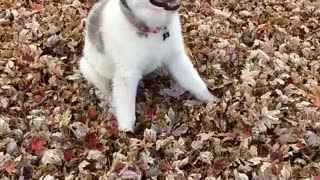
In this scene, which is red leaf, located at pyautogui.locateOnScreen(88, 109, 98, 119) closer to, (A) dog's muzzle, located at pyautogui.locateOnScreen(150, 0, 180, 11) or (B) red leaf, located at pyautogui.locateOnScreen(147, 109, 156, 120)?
(B) red leaf, located at pyautogui.locateOnScreen(147, 109, 156, 120)

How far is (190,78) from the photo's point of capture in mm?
4672

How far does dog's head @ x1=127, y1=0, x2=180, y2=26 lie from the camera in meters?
3.96

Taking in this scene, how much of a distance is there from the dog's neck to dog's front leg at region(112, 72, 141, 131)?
0.36 meters

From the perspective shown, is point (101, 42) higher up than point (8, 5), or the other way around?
point (101, 42)

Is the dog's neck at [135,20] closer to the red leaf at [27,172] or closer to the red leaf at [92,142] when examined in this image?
the red leaf at [92,142]

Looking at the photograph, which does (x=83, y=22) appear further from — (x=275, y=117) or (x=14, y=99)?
(x=275, y=117)

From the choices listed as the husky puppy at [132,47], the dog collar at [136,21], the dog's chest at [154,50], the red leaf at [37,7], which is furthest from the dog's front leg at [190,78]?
the red leaf at [37,7]

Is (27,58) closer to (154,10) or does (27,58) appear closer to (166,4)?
(154,10)

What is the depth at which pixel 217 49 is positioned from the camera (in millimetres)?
5234

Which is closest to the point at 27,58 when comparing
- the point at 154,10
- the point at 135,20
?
the point at 135,20

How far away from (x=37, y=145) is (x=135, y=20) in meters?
1.14

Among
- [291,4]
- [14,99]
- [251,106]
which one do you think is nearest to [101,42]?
[14,99]

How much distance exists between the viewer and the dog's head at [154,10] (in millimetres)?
3961

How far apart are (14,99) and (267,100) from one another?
2.03 meters
